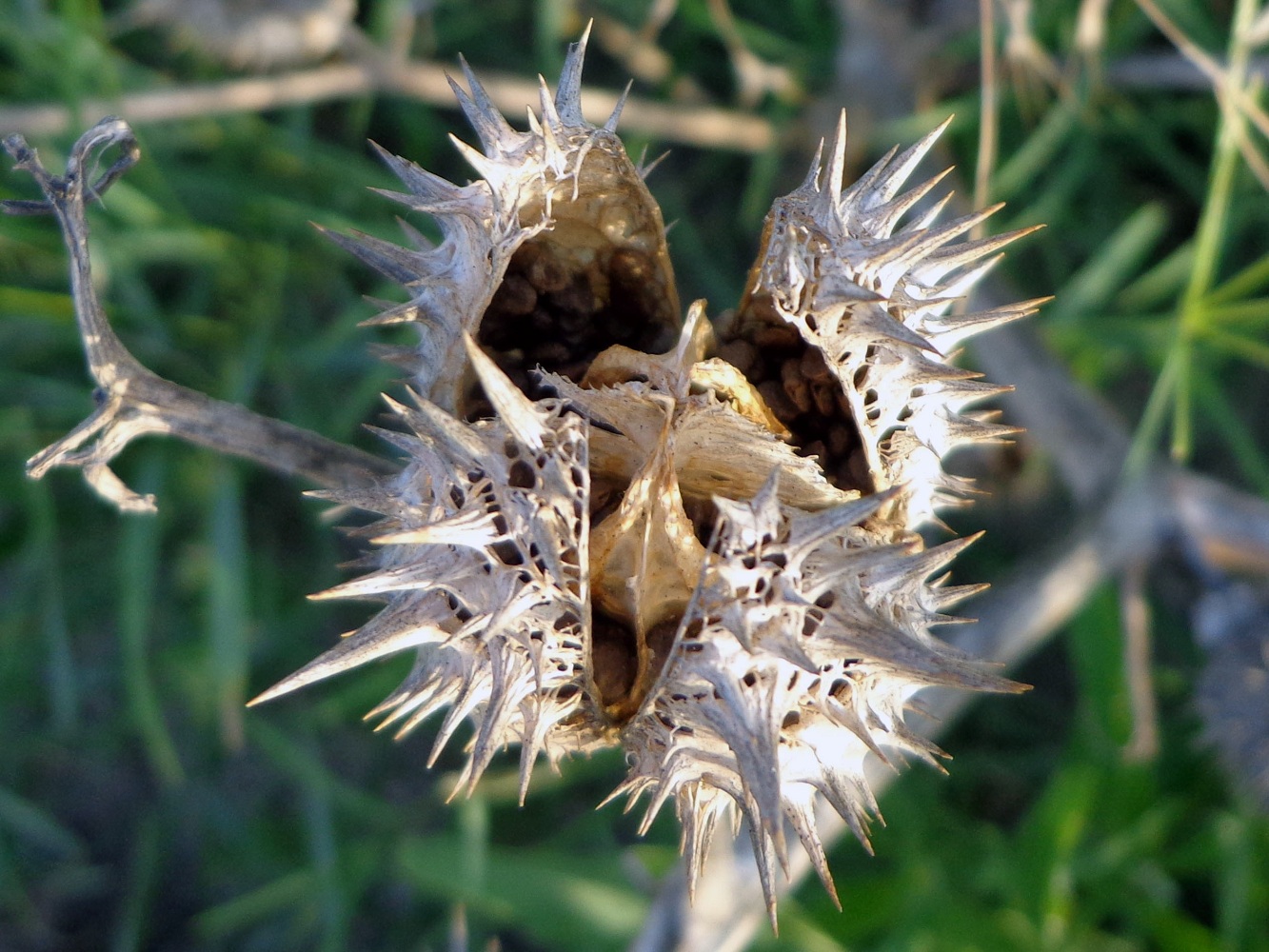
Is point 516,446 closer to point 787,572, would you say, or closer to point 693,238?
point 787,572

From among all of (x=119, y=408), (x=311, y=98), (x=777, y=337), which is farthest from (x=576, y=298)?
(x=311, y=98)

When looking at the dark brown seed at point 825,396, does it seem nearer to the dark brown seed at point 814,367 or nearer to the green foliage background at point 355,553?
the dark brown seed at point 814,367

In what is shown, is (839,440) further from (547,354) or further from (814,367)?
(547,354)

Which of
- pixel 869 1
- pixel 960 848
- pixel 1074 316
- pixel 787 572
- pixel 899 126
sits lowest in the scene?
pixel 960 848

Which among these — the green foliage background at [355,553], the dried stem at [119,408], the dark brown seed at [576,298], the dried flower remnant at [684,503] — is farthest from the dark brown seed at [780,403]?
the green foliage background at [355,553]

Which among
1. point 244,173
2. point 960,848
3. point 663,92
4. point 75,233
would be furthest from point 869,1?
point 960,848
